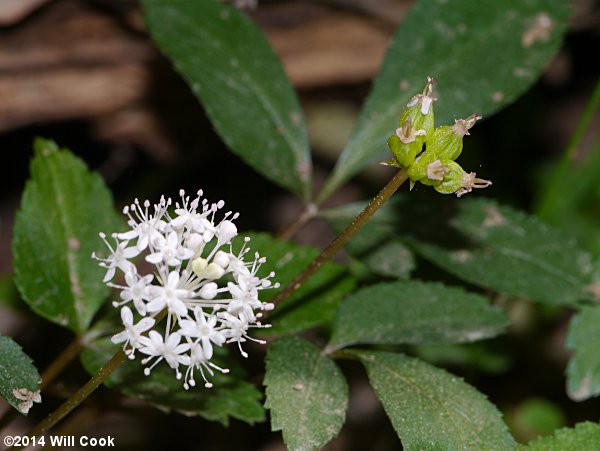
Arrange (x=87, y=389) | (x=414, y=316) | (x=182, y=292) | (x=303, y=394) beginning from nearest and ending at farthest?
(x=182, y=292) < (x=87, y=389) < (x=303, y=394) < (x=414, y=316)

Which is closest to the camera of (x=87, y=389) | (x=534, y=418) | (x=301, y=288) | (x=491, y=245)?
(x=87, y=389)

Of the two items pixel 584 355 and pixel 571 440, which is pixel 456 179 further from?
pixel 584 355

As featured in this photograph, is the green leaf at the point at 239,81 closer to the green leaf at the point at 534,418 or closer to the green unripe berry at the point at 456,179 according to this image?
the green unripe berry at the point at 456,179

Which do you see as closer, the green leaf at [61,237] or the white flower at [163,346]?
the white flower at [163,346]

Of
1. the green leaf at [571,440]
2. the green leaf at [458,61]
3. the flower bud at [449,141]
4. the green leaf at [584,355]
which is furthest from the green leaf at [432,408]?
the green leaf at [458,61]

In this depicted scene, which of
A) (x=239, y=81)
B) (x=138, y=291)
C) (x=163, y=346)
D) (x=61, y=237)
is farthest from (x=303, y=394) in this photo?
(x=239, y=81)
